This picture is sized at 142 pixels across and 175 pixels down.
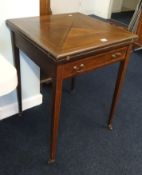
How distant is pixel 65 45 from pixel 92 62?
189 millimetres

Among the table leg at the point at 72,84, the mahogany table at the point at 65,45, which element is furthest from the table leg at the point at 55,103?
the table leg at the point at 72,84

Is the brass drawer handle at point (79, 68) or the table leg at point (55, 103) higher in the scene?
the brass drawer handle at point (79, 68)

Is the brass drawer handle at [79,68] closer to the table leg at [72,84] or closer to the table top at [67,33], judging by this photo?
the table top at [67,33]

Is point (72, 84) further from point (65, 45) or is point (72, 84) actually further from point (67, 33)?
point (65, 45)

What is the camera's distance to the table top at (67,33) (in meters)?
1.05

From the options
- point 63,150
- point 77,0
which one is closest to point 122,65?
point 63,150

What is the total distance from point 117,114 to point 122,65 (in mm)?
586

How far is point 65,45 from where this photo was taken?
107 cm

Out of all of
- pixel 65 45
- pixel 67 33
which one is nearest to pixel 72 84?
pixel 67 33

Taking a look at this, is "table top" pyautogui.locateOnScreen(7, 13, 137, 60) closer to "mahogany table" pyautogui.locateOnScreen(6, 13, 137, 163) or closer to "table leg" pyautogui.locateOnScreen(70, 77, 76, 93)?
"mahogany table" pyautogui.locateOnScreen(6, 13, 137, 163)

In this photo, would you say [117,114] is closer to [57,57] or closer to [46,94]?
[46,94]

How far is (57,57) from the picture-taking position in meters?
0.97

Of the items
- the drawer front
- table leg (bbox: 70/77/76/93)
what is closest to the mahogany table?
the drawer front

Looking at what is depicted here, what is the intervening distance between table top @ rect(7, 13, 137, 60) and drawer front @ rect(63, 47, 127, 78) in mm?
67
